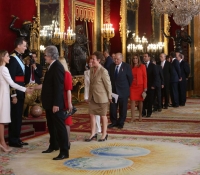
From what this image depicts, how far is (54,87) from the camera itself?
6.21 metres

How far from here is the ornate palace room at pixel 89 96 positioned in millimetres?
6266

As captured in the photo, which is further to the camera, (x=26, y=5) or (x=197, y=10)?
(x=197, y=10)

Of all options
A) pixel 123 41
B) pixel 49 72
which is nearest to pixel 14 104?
pixel 49 72

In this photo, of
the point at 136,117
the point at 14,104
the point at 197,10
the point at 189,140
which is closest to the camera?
the point at 14,104

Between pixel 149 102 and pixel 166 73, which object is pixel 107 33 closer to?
pixel 166 73

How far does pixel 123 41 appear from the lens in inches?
671

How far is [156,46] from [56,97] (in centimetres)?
1344

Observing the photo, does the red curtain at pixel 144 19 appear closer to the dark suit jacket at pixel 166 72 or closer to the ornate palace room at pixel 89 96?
the ornate palace room at pixel 89 96

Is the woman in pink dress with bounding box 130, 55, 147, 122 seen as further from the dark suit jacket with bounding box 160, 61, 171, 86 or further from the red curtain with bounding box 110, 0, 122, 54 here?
the red curtain with bounding box 110, 0, 122, 54

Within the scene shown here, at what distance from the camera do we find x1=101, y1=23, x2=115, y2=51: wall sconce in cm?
1605

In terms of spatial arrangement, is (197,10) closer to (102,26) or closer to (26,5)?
(102,26)

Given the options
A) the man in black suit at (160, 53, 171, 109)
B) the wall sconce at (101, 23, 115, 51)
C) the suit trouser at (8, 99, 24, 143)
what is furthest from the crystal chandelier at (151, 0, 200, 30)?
the suit trouser at (8, 99, 24, 143)

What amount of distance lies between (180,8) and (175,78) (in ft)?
8.59

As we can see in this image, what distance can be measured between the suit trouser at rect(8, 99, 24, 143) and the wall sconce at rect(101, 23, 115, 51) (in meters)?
9.14
